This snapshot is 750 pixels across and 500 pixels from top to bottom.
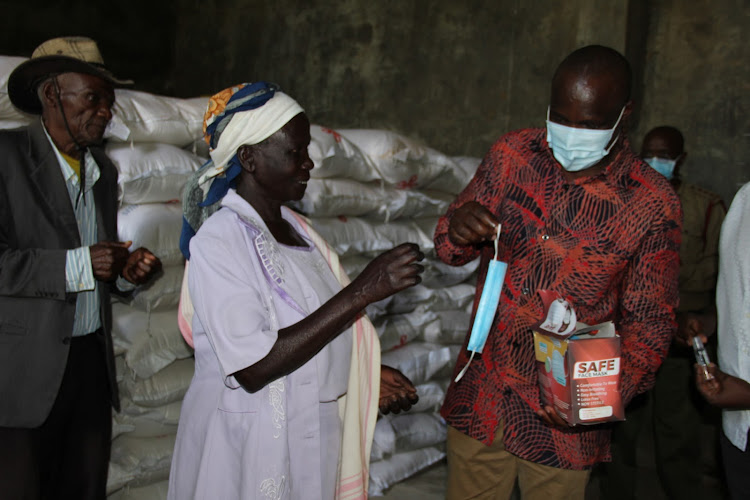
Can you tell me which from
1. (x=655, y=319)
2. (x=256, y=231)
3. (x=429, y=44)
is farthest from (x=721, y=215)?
(x=256, y=231)

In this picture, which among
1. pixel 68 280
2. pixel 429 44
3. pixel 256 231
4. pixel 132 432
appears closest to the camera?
pixel 256 231

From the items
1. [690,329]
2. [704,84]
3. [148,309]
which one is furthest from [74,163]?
[704,84]

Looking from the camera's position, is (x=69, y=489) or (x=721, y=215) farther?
(x=721, y=215)

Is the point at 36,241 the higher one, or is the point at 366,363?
the point at 36,241

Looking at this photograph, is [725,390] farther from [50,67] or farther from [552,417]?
[50,67]

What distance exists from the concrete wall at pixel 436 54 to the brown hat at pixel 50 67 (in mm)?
3290

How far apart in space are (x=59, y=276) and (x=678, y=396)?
9.57 ft

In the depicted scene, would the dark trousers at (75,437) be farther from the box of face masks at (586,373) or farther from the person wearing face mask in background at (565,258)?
the box of face masks at (586,373)

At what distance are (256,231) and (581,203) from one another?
32.8 inches

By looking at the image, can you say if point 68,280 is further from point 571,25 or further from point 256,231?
point 571,25

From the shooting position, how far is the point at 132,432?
246 centimetres

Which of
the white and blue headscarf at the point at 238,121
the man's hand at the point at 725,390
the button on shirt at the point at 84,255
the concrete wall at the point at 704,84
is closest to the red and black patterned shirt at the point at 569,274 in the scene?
the man's hand at the point at 725,390

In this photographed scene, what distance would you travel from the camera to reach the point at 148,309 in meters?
2.43

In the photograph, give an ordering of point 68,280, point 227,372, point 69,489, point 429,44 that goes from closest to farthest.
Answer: point 227,372 → point 68,280 → point 69,489 → point 429,44
